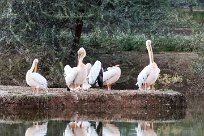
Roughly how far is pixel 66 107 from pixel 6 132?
3.57 meters

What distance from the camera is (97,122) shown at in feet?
57.0

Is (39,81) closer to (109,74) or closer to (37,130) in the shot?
(109,74)

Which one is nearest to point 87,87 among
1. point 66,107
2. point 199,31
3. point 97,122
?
point 66,107

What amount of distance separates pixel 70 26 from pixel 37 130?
9.95m

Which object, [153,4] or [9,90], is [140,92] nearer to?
[9,90]

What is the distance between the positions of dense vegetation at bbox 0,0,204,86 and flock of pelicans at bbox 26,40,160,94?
2.97m

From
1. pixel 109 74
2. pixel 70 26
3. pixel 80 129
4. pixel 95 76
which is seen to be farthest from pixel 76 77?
pixel 70 26

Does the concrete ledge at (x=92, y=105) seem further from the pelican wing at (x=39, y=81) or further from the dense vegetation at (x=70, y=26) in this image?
the dense vegetation at (x=70, y=26)

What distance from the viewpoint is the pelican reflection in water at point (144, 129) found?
51.4 ft

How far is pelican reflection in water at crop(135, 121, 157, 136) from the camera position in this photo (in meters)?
15.7

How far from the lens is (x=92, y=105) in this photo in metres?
19.2

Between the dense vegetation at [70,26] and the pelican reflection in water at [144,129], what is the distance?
693 cm

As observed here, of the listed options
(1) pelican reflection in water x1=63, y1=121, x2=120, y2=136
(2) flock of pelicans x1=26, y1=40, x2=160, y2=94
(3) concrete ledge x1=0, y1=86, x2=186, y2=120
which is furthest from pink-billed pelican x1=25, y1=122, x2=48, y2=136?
(2) flock of pelicans x1=26, y1=40, x2=160, y2=94

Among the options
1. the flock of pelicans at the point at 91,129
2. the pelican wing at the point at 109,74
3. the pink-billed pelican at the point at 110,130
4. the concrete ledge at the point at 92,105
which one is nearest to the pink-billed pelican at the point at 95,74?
the pelican wing at the point at 109,74
